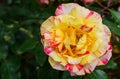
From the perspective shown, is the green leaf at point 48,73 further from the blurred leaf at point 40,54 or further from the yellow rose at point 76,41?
the yellow rose at point 76,41

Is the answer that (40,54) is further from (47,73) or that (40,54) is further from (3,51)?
(3,51)

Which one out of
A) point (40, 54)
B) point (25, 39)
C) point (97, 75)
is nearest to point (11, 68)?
point (25, 39)

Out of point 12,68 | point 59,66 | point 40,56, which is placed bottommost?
point 12,68

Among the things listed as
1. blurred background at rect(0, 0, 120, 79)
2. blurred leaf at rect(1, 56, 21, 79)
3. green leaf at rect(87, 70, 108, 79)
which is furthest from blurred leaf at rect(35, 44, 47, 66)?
blurred leaf at rect(1, 56, 21, 79)

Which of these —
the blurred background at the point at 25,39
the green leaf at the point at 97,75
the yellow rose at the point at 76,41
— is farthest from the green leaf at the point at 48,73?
the yellow rose at the point at 76,41

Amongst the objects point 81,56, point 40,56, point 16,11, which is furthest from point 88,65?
point 16,11

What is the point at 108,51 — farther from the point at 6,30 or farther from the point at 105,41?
the point at 6,30
